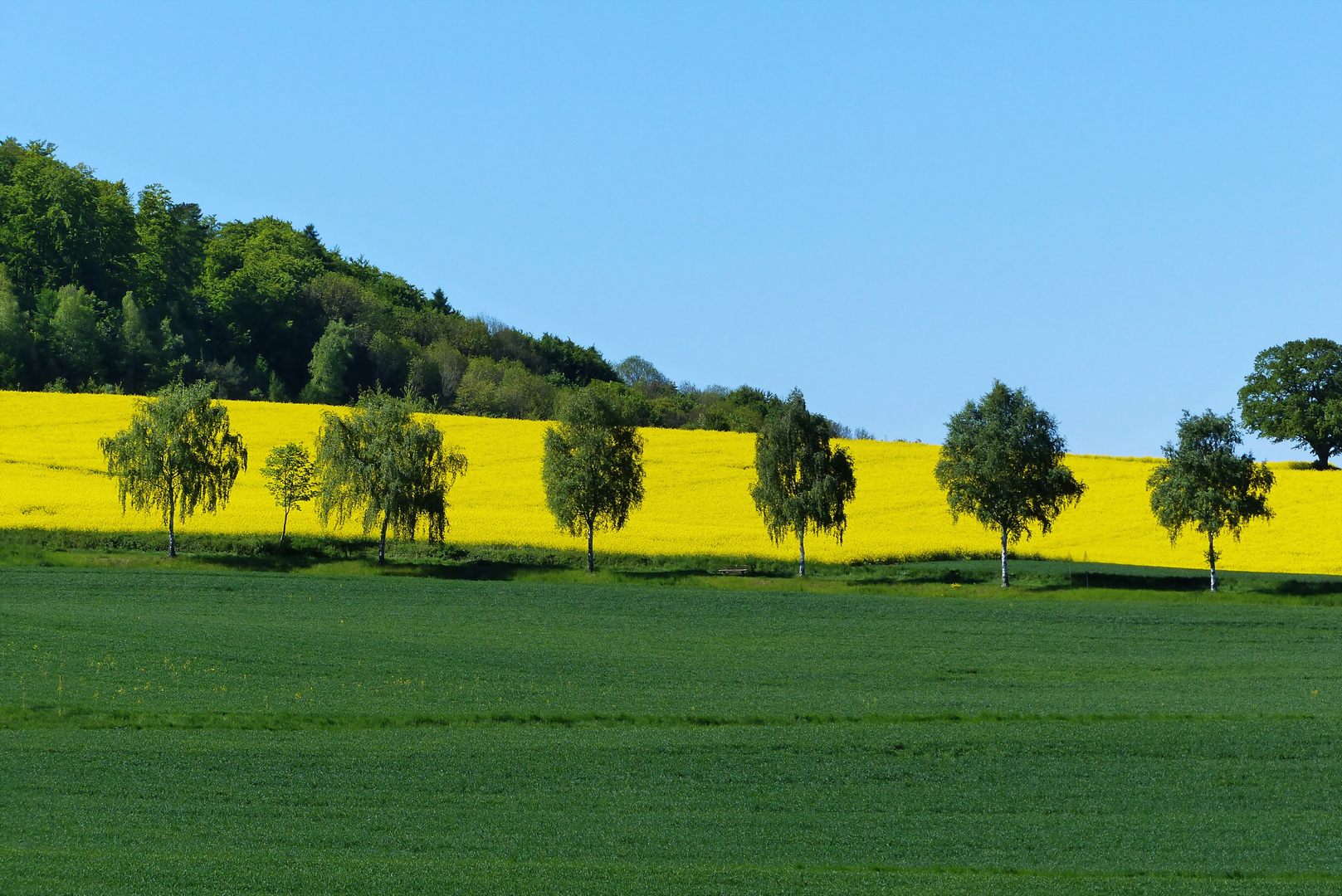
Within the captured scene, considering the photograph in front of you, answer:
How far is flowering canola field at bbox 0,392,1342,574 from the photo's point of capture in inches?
2058

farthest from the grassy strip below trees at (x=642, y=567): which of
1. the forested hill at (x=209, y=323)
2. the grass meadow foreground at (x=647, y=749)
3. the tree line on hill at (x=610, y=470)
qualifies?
the forested hill at (x=209, y=323)

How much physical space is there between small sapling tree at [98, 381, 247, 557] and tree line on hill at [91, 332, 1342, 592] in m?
0.06

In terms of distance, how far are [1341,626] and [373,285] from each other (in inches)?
4776

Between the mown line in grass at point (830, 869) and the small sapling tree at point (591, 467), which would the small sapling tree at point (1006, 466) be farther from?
the mown line in grass at point (830, 869)

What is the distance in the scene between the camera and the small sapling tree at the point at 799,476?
50656 millimetres

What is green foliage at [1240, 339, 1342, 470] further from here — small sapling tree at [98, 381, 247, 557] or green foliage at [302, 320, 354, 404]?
green foliage at [302, 320, 354, 404]

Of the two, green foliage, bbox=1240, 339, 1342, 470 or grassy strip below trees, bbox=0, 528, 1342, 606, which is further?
green foliage, bbox=1240, 339, 1342, 470

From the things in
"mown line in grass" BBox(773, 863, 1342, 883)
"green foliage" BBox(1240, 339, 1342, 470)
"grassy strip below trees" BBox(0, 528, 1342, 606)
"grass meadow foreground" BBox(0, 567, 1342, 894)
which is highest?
"green foliage" BBox(1240, 339, 1342, 470)

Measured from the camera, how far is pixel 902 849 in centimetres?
1584

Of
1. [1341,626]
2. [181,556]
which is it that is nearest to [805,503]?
[1341,626]

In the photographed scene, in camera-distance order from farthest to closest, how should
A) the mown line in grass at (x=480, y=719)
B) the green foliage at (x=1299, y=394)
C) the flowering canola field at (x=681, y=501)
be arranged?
the green foliage at (x=1299, y=394) → the flowering canola field at (x=681, y=501) → the mown line in grass at (x=480, y=719)

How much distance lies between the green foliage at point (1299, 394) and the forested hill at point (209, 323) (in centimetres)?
4275

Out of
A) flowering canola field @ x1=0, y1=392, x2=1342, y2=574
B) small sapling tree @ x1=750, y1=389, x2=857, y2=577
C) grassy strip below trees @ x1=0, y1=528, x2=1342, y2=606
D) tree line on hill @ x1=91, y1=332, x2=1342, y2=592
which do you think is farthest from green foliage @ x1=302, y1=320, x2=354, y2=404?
small sapling tree @ x1=750, y1=389, x2=857, y2=577

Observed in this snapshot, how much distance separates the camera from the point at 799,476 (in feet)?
173
